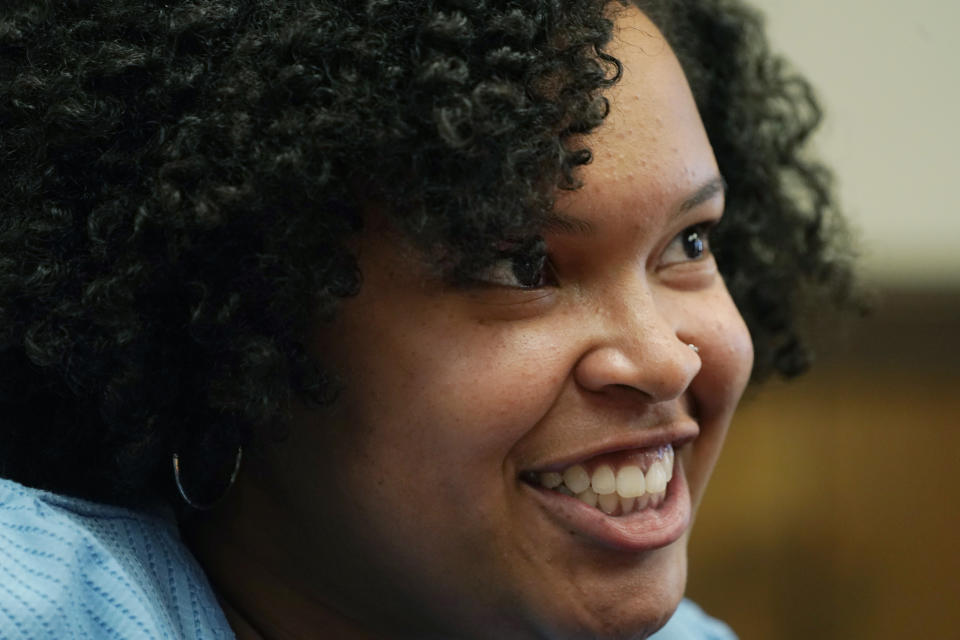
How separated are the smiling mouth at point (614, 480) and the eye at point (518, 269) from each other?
0.15 m

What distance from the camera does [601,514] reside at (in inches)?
37.3

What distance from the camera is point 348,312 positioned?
91 centimetres

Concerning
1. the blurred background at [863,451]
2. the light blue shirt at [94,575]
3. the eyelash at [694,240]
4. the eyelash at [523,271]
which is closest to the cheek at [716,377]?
the eyelash at [694,240]

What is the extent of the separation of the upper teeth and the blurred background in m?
1.25

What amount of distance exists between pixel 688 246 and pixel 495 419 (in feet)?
0.89

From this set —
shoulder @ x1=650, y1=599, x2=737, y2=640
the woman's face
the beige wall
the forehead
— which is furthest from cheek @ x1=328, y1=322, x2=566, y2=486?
the beige wall

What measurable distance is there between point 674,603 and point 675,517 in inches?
2.8


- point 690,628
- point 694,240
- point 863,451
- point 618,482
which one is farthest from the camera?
point 863,451

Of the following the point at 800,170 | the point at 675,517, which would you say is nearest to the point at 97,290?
the point at 675,517

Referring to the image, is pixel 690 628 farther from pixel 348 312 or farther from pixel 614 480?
pixel 348 312

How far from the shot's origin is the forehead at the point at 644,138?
92cm

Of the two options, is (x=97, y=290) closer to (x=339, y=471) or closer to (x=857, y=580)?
(x=339, y=471)

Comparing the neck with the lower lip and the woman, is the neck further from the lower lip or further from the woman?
the lower lip

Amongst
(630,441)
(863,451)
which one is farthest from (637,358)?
(863,451)
